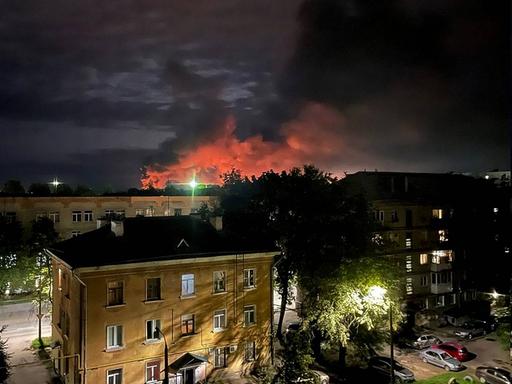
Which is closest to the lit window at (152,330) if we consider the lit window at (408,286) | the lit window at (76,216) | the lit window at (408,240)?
the lit window at (408,286)

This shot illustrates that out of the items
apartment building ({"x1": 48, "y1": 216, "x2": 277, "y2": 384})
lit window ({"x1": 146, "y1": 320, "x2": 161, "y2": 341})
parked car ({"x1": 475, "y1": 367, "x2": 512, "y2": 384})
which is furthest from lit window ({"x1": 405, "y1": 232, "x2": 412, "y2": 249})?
lit window ({"x1": 146, "y1": 320, "x2": 161, "y2": 341})

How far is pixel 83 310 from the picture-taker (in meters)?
18.9

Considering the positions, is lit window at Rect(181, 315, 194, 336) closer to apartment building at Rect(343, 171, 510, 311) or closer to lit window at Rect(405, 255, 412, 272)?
apartment building at Rect(343, 171, 510, 311)

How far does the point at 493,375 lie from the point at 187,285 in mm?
15753

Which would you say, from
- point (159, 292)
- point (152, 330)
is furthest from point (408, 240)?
point (152, 330)

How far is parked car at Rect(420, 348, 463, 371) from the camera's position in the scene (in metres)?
24.0

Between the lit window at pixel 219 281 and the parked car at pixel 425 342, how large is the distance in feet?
43.5

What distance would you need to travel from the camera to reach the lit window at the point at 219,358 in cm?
2216

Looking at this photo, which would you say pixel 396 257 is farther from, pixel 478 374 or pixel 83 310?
pixel 83 310

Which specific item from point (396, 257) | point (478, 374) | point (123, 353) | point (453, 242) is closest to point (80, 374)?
point (123, 353)

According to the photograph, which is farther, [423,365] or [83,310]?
[423,365]

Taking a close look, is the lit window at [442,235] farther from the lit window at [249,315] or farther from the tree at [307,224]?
the lit window at [249,315]

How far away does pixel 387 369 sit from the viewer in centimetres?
2278

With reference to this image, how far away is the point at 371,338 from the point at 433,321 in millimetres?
11519
